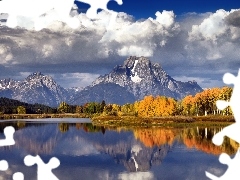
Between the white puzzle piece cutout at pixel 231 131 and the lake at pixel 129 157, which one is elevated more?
the white puzzle piece cutout at pixel 231 131

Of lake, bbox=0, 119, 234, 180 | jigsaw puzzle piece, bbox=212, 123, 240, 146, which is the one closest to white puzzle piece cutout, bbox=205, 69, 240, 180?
jigsaw puzzle piece, bbox=212, 123, 240, 146

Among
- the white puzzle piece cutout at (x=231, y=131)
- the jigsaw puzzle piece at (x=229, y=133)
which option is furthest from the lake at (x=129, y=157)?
the jigsaw puzzle piece at (x=229, y=133)

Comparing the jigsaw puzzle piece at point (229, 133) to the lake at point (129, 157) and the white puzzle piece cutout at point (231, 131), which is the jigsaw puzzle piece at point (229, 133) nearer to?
the white puzzle piece cutout at point (231, 131)

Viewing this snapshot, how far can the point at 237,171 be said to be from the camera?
19.6 ft

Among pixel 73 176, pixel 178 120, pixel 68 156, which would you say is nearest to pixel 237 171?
pixel 73 176

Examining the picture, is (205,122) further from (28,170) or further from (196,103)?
(28,170)

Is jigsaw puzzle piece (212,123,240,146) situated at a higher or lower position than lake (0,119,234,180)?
higher

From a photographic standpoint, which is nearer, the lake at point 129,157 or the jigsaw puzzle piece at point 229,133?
the jigsaw puzzle piece at point 229,133

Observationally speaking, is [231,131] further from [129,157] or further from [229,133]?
[129,157]

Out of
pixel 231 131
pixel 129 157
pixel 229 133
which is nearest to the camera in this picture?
pixel 229 133

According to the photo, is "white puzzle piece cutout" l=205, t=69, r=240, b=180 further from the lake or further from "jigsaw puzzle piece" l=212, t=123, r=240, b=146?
the lake

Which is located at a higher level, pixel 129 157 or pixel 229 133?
pixel 229 133

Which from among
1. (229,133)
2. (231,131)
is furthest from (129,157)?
(229,133)

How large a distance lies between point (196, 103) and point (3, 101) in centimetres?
6646
